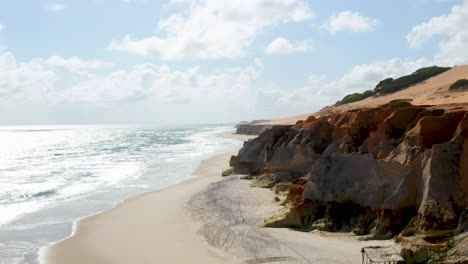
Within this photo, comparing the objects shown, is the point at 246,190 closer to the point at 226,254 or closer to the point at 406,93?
the point at 226,254

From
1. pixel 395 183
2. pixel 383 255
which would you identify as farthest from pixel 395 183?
pixel 383 255

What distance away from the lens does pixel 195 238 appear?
18359 mm

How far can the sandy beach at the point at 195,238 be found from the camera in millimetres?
15617

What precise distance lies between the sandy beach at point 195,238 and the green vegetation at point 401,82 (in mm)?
52798

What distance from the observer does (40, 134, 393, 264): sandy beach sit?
15.6m

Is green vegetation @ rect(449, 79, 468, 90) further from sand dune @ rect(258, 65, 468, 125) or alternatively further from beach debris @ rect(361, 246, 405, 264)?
beach debris @ rect(361, 246, 405, 264)

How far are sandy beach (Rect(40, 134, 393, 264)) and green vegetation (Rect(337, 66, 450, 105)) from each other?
52798 millimetres

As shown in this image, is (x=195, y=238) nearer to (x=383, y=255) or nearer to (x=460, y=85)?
(x=383, y=255)

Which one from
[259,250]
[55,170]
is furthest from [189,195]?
[55,170]

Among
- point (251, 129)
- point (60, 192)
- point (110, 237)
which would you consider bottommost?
point (110, 237)

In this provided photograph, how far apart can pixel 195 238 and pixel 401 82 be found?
63.6 metres

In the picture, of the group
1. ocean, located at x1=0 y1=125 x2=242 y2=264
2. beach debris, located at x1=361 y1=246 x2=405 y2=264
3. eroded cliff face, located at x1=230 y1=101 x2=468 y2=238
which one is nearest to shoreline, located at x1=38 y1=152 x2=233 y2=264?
ocean, located at x1=0 y1=125 x2=242 y2=264

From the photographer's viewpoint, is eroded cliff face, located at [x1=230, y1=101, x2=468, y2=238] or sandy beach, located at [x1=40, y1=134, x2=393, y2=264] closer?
eroded cliff face, located at [x1=230, y1=101, x2=468, y2=238]

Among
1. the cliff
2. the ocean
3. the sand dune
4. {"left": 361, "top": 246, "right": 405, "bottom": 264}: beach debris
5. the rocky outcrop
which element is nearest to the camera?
{"left": 361, "top": 246, "right": 405, "bottom": 264}: beach debris
